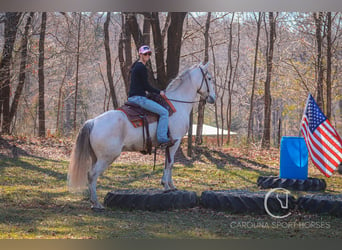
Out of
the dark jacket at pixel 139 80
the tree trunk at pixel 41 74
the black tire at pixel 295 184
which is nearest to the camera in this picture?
the dark jacket at pixel 139 80

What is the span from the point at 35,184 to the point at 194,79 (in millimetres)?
3093

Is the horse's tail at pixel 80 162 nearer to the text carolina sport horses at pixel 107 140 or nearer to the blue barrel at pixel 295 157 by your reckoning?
the text carolina sport horses at pixel 107 140

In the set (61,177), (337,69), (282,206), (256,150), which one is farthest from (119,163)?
(337,69)

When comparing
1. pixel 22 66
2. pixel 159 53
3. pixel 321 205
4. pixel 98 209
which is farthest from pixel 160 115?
pixel 22 66

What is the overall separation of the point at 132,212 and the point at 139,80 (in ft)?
5.28

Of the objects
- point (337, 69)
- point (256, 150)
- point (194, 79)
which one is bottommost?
point (256, 150)

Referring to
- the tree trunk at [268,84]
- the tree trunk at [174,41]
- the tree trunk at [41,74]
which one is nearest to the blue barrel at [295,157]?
the tree trunk at [174,41]

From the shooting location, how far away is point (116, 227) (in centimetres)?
531

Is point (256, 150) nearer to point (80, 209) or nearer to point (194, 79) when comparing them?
point (194, 79)

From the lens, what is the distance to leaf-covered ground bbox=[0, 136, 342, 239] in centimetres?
526

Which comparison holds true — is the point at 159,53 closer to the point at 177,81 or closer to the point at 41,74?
the point at 41,74

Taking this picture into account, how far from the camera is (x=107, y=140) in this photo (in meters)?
5.98

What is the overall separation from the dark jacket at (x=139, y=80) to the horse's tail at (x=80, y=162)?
758 millimetres

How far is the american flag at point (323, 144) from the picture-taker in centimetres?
670
